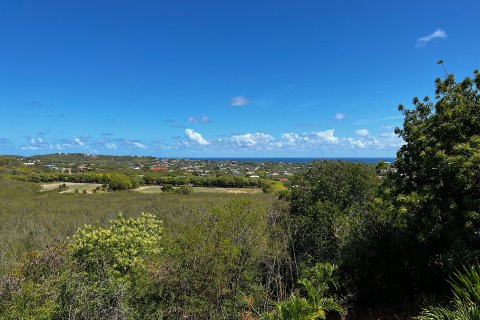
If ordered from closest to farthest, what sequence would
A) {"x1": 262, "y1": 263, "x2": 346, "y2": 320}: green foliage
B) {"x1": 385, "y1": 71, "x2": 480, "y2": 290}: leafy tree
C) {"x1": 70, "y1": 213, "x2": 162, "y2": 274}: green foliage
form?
{"x1": 385, "y1": 71, "x2": 480, "y2": 290}: leafy tree, {"x1": 262, "y1": 263, "x2": 346, "y2": 320}: green foliage, {"x1": 70, "y1": 213, "x2": 162, "y2": 274}: green foliage

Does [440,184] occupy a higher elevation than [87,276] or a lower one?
higher

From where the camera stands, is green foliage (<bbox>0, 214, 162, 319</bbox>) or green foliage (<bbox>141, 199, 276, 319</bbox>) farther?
green foliage (<bbox>141, 199, 276, 319</bbox>)

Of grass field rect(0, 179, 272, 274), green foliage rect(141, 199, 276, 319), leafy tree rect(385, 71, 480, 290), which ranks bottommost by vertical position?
grass field rect(0, 179, 272, 274)

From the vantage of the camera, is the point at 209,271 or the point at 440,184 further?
the point at 209,271

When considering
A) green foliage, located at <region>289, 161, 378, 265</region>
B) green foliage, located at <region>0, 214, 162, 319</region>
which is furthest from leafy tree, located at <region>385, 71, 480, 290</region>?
green foliage, located at <region>0, 214, 162, 319</region>

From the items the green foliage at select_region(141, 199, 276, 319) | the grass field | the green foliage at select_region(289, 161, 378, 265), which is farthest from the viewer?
the grass field

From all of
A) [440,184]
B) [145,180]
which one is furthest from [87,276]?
[145,180]

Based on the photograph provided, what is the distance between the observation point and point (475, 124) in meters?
8.56

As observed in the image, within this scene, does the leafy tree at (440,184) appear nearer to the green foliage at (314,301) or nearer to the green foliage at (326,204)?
the green foliage at (314,301)

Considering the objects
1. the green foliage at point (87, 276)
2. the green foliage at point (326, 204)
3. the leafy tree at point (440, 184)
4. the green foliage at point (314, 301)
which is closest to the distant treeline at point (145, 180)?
the green foliage at point (326, 204)

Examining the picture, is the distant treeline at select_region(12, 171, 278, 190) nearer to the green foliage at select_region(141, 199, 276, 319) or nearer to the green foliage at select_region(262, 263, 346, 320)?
the green foliage at select_region(141, 199, 276, 319)

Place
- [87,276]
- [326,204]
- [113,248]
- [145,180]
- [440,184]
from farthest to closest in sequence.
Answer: [145,180] → [326,204] → [113,248] → [87,276] → [440,184]

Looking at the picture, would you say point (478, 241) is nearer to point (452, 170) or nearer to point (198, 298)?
point (452, 170)

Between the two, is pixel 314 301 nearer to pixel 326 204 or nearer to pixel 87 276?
pixel 326 204
